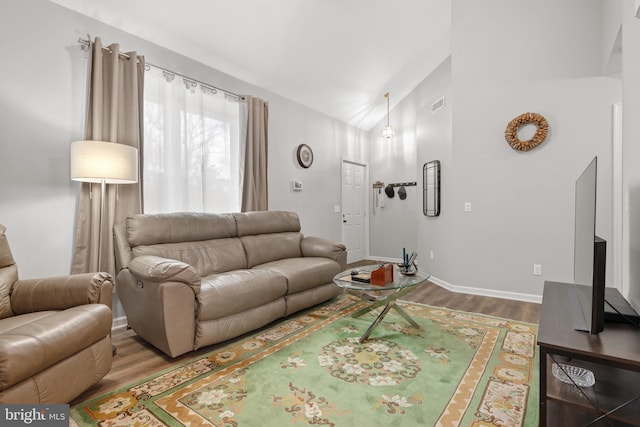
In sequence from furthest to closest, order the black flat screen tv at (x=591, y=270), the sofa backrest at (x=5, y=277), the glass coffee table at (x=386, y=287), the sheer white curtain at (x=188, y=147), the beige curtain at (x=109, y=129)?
the sheer white curtain at (x=188, y=147) → the beige curtain at (x=109, y=129) → the glass coffee table at (x=386, y=287) → the sofa backrest at (x=5, y=277) → the black flat screen tv at (x=591, y=270)

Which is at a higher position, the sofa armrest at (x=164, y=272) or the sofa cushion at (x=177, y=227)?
the sofa cushion at (x=177, y=227)

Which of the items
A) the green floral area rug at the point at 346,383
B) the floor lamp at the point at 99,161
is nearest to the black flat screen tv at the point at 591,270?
the green floral area rug at the point at 346,383

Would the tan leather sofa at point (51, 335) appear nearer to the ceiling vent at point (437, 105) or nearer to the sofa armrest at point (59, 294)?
the sofa armrest at point (59, 294)

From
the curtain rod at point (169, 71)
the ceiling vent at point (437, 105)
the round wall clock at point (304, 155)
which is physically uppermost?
the ceiling vent at point (437, 105)

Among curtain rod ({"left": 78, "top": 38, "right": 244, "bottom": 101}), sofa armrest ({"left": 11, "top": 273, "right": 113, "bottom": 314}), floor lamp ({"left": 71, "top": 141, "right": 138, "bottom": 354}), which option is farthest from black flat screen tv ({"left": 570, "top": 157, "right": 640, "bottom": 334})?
curtain rod ({"left": 78, "top": 38, "right": 244, "bottom": 101})

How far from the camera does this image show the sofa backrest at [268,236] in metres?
3.43

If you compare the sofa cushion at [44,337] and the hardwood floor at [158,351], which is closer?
the sofa cushion at [44,337]

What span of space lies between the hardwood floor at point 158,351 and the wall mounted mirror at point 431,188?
3.69ft

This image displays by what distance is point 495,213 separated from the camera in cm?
376

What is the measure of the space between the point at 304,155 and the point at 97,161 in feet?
9.96

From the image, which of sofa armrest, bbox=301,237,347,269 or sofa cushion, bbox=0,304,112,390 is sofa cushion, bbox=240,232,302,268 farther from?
sofa cushion, bbox=0,304,112,390

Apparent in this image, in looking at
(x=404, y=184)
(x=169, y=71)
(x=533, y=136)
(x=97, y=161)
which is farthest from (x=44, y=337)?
(x=404, y=184)

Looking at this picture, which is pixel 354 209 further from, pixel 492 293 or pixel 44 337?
pixel 44 337

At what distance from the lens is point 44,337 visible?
1426 millimetres
